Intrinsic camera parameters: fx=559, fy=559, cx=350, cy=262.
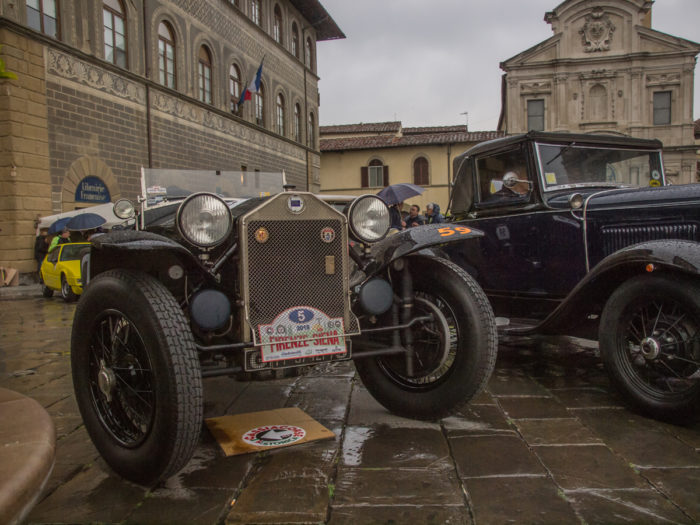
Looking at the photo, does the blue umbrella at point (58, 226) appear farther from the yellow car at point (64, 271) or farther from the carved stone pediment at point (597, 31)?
the carved stone pediment at point (597, 31)

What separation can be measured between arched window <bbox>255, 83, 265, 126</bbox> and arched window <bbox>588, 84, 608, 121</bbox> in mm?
20543

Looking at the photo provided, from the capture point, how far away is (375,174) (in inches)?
1384

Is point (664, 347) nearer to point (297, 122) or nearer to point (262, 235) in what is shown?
point (262, 235)

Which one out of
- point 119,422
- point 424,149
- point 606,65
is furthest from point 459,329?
point 606,65

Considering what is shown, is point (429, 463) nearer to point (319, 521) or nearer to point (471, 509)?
point (471, 509)

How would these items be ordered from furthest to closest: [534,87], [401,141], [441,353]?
[401,141] → [534,87] → [441,353]

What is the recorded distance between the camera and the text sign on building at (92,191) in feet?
44.1

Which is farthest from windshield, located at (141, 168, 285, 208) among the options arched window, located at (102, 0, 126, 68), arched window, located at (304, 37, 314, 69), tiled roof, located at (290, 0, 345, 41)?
arched window, located at (304, 37, 314, 69)

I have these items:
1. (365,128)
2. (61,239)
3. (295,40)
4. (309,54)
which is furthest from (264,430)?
(365,128)

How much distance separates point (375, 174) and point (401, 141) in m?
2.58

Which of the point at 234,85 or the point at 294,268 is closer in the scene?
the point at 294,268

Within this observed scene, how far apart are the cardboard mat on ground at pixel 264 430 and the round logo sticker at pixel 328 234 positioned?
101 centimetres

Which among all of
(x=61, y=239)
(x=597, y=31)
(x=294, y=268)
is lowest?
(x=294, y=268)

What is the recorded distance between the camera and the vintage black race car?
2.33 metres
